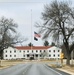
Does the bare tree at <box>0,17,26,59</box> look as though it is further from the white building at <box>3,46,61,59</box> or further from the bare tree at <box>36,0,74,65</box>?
the white building at <box>3,46,61,59</box>

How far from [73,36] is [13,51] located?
12998cm

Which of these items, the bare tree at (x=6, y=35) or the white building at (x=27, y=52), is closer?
the bare tree at (x=6, y=35)

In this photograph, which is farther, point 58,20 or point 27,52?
point 27,52

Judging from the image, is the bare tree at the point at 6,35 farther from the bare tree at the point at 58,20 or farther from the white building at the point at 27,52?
the white building at the point at 27,52

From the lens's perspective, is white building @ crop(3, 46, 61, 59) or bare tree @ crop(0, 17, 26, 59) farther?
white building @ crop(3, 46, 61, 59)

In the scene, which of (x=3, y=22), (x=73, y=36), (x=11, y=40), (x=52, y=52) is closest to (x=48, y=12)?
(x=73, y=36)

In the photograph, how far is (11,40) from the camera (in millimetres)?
84250

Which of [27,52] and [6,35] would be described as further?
[27,52]

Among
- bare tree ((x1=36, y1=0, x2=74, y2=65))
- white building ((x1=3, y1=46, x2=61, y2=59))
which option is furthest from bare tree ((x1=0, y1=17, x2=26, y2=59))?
white building ((x1=3, y1=46, x2=61, y2=59))

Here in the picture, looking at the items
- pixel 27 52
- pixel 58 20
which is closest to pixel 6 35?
pixel 58 20

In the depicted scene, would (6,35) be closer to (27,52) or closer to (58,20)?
(58,20)

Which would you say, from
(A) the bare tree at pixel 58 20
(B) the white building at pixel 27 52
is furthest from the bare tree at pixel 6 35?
(B) the white building at pixel 27 52

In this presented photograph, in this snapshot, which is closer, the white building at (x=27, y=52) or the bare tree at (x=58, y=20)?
the bare tree at (x=58, y=20)

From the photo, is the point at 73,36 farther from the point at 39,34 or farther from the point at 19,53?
the point at 19,53
